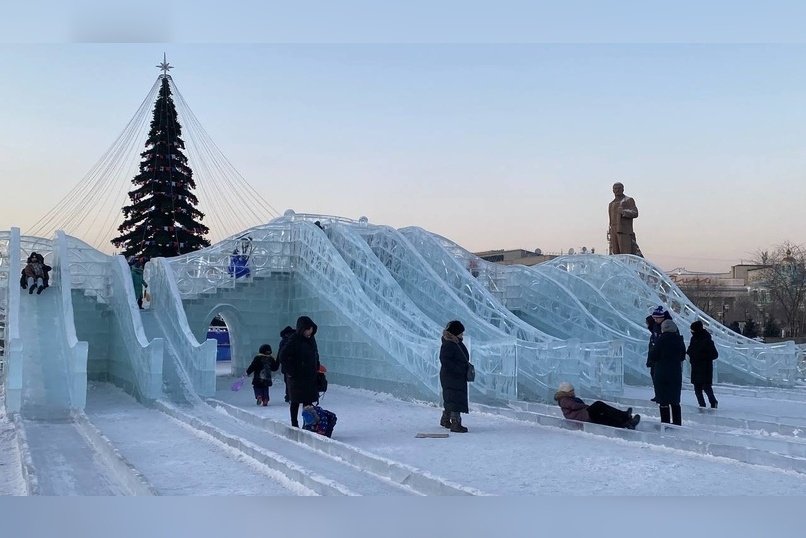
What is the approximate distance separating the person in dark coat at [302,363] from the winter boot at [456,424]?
179cm

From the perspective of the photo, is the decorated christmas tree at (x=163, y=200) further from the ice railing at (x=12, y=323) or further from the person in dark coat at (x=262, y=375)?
the person in dark coat at (x=262, y=375)

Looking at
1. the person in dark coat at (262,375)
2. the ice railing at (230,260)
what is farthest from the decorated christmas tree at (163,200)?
the person in dark coat at (262,375)

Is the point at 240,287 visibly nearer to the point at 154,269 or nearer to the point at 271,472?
the point at 154,269

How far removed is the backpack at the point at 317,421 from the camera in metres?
10.0

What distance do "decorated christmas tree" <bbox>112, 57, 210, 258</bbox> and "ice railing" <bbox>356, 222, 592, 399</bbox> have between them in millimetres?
14019

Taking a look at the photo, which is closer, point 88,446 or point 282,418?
Answer: point 88,446

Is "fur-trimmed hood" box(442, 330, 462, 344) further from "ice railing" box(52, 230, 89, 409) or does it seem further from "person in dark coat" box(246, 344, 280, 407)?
"ice railing" box(52, 230, 89, 409)

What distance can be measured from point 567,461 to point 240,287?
44.0 feet

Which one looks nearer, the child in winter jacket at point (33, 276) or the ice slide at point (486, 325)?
the ice slide at point (486, 325)

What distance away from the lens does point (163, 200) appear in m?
33.3

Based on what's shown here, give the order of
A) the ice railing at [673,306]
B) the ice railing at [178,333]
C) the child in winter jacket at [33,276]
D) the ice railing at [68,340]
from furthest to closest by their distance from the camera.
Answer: the ice railing at [673,306] < the child in winter jacket at [33,276] < the ice railing at [178,333] < the ice railing at [68,340]

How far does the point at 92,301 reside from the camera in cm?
1950

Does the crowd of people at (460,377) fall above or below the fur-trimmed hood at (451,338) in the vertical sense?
below

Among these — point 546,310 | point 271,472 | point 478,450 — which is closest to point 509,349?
point 478,450
